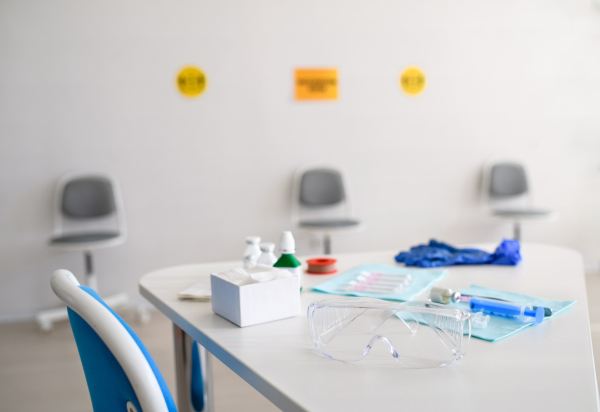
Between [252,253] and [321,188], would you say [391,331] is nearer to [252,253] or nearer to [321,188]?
[252,253]

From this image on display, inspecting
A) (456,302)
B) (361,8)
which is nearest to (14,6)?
(361,8)

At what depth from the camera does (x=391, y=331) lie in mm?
1032

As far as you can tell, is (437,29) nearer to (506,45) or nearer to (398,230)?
(506,45)

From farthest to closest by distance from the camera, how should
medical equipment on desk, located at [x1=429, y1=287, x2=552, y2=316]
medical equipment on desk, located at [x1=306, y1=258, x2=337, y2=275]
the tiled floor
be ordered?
the tiled floor < medical equipment on desk, located at [x1=306, y1=258, x2=337, y2=275] < medical equipment on desk, located at [x1=429, y1=287, x2=552, y2=316]

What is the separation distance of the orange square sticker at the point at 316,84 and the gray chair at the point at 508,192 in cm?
133

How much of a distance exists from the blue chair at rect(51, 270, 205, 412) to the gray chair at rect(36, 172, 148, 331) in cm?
253

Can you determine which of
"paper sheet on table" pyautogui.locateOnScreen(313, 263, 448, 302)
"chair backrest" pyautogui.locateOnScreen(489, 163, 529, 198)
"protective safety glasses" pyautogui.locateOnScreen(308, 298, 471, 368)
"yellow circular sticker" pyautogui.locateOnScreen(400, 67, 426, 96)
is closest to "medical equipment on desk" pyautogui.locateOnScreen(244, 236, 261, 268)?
"paper sheet on table" pyautogui.locateOnScreen(313, 263, 448, 302)

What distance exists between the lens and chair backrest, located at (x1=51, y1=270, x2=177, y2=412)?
26.8 inches

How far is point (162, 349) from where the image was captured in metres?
2.83

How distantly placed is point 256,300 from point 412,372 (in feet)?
1.21

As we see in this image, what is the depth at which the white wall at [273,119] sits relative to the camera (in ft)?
11.2

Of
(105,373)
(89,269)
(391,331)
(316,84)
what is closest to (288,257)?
(391,331)

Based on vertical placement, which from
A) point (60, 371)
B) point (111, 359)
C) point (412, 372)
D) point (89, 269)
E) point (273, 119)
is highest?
point (273, 119)

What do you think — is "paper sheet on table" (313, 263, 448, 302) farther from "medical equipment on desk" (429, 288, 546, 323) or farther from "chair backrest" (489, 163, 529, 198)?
"chair backrest" (489, 163, 529, 198)
